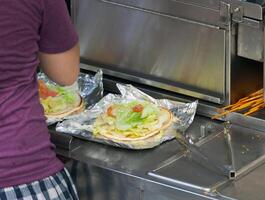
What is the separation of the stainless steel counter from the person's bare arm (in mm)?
216

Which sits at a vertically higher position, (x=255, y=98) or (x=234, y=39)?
(x=234, y=39)

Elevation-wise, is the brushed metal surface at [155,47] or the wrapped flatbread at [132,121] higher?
the brushed metal surface at [155,47]

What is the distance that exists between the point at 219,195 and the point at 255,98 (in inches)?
14.7

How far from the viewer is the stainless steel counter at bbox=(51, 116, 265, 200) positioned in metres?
1.33

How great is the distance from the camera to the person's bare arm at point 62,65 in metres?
1.27

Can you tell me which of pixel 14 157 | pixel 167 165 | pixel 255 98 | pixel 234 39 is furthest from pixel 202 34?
pixel 14 157

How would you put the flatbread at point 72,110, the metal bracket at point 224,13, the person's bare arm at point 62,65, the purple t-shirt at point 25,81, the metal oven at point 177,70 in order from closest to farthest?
the purple t-shirt at point 25,81
the person's bare arm at point 62,65
the metal oven at point 177,70
the metal bracket at point 224,13
the flatbread at point 72,110

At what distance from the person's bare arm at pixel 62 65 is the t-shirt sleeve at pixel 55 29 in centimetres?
1

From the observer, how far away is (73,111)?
1616 millimetres

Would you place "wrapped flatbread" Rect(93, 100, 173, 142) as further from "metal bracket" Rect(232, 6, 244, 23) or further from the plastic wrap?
"metal bracket" Rect(232, 6, 244, 23)

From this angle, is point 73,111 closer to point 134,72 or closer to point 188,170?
point 134,72

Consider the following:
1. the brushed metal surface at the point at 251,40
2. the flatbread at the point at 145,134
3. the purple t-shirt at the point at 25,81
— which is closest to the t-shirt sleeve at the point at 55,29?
the purple t-shirt at the point at 25,81

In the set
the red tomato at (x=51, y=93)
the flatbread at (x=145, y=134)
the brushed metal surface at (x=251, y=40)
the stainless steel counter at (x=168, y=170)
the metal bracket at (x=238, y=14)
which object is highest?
the metal bracket at (x=238, y=14)

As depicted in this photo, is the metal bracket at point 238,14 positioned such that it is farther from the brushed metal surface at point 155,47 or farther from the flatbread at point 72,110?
the flatbread at point 72,110
